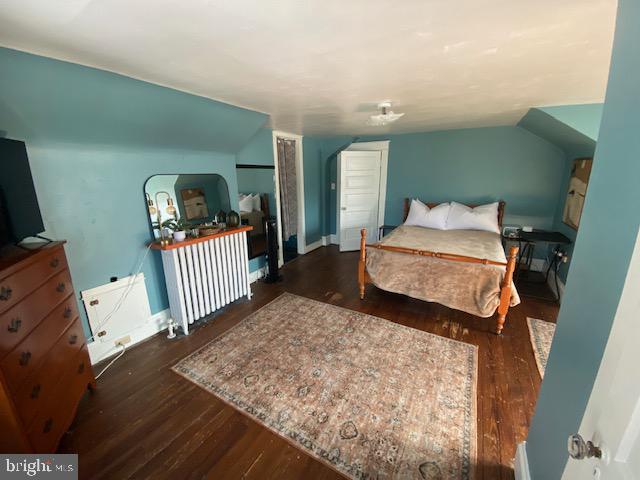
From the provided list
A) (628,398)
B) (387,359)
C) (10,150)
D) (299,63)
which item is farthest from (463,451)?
(10,150)

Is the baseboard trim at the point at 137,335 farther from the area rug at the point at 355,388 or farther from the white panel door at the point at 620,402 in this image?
the white panel door at the point at 620,402

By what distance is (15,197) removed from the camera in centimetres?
140

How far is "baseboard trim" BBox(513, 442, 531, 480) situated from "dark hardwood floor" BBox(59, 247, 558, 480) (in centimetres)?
6

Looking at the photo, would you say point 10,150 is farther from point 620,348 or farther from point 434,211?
point 434,211

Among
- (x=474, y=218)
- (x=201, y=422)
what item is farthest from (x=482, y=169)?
(x=201, y=422)

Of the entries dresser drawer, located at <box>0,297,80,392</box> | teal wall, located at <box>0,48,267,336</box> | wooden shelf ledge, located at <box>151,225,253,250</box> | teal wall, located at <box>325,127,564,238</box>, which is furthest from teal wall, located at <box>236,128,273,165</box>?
dresser drawer, located at <box>0,297,80,392</box>

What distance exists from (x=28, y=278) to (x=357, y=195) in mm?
4064

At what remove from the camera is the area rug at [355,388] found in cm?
144

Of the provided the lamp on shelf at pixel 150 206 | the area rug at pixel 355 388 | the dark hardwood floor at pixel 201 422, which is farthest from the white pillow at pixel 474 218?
the lamp on shelf at pixel 150 206

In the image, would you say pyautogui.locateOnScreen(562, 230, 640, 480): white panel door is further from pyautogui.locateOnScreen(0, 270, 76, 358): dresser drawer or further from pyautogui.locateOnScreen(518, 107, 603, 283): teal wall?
pyautogui.locateOnScreen(518, 107, 603, 283): teal wall

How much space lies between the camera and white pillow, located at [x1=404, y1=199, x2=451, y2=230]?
388 centimetres

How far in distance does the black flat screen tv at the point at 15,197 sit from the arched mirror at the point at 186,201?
86 centimetres

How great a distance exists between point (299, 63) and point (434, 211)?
3151mm

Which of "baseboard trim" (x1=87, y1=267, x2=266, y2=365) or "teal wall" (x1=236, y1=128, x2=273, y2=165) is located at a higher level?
"teal wall" (x1=236, y1=128, x2=273, y2=165)
